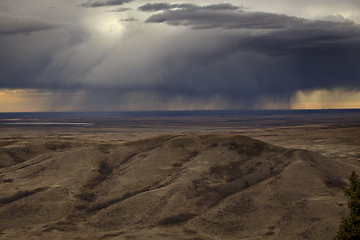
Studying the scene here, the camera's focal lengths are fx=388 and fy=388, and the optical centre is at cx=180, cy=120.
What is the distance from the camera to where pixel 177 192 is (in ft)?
148

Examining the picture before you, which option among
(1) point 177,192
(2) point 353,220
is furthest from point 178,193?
(2) point 353,220

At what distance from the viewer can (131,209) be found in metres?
43.0

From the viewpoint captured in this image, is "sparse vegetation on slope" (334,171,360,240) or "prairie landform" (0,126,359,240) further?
"prairie landform" (0,126,359,240)

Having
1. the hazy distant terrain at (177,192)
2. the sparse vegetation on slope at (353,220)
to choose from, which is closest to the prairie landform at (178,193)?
the hazy distant terrain at (177,192)

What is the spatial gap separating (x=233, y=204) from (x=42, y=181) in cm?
2690

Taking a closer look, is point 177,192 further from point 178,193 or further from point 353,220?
point 353,220

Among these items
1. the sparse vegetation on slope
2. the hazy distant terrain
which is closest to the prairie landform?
the hazy distant terrain

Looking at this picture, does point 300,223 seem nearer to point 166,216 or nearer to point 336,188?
point 336,188

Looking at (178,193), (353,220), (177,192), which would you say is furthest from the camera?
(177,192)

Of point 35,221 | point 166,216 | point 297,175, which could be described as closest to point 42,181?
point 35,221

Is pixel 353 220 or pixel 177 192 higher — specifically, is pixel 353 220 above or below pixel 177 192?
above

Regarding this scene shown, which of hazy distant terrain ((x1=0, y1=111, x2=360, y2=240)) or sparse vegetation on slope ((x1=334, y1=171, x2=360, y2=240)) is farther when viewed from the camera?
hazy distant terrain ((x1=0, y1=111, x2=360, y2=240))

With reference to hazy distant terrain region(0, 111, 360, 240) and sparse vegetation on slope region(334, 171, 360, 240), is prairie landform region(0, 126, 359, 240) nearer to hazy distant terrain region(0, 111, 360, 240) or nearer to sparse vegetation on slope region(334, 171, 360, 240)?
hazy distant terrain region(0, 111, 360, 240)

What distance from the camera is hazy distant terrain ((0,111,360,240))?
124 ft
